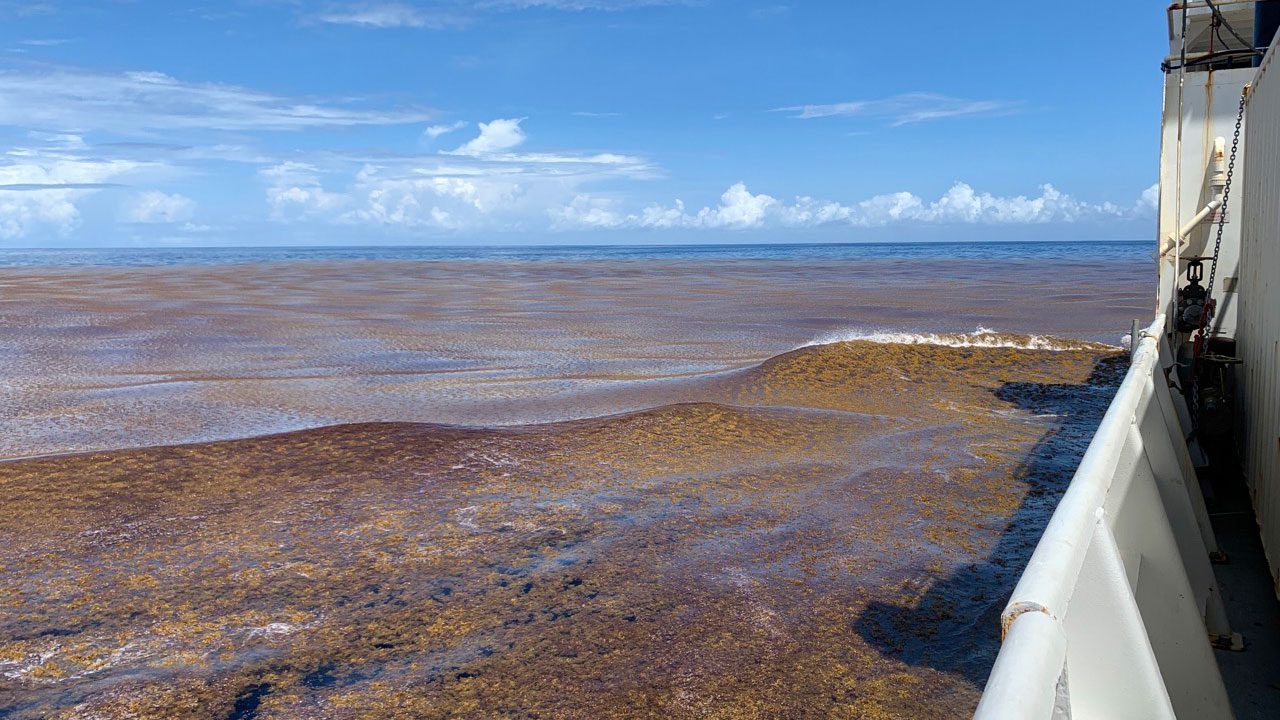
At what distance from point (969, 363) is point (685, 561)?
7.52m

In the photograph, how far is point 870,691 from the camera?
12.0 feet

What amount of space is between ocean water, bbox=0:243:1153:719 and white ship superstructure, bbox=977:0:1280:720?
87 centimetres

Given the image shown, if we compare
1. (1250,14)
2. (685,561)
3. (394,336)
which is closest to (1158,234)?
(1250,14)

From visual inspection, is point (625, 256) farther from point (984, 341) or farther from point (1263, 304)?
point (1263, 304)

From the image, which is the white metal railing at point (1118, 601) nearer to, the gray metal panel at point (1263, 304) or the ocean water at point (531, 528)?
the gray metal panel at point (1263, 304)

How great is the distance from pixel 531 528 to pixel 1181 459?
11.7ft

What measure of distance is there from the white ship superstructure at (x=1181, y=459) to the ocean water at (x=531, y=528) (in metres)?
0.87

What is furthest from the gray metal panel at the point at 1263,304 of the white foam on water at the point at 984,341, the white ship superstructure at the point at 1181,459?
the white foam on water at the point at 984,341

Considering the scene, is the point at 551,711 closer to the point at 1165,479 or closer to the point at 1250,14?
the point at 1165,479

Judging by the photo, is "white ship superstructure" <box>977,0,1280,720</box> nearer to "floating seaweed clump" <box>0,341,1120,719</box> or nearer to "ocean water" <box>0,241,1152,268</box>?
"floating seaweed clump" <box>0,341,1120,719</box>

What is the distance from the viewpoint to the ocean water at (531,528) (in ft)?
12.3

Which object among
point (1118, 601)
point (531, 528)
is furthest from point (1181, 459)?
point (531, 528)

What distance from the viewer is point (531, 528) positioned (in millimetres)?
5645

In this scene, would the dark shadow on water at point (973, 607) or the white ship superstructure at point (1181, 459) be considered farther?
the dark shadow on water at point (973, 607)
